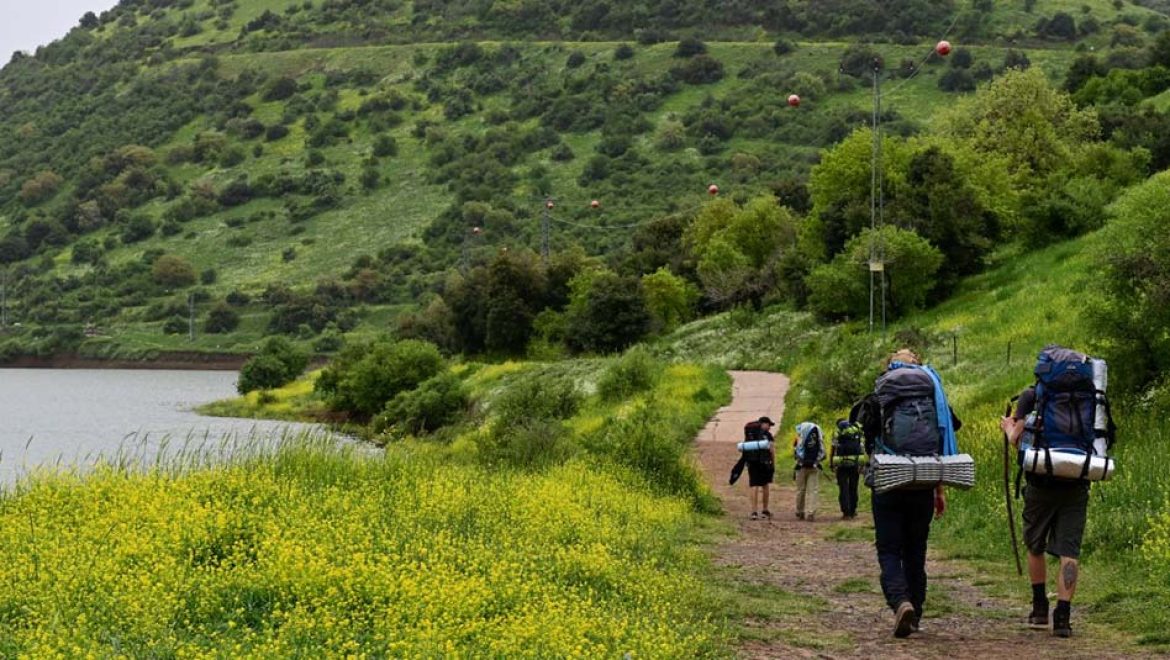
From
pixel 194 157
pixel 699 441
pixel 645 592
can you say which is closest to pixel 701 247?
pixel 699 441

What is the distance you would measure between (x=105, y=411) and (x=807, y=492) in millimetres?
63702

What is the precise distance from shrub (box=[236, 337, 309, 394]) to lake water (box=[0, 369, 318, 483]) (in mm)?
3153

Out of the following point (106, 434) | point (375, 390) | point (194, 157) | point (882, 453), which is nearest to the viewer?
point (882, 453)

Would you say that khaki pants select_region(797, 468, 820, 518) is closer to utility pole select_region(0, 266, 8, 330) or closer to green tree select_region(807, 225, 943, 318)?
green tree select_region(807, 225, 943, 318)

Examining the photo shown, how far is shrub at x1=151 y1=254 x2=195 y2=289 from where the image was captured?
452 ft

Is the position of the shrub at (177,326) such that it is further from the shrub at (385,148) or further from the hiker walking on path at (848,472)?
the hiker walking on path at (848,472)

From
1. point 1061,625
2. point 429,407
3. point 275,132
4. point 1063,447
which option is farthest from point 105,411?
point 275,132

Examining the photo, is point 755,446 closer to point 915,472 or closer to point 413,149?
point 915,472

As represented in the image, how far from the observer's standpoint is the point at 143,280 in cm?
14088

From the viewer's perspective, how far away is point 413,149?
163875 mm

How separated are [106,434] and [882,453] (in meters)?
53.5

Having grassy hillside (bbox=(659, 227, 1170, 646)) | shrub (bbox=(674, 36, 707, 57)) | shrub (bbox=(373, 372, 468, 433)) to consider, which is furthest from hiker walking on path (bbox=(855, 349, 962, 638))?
shrub (bbox=(674, 36, 707, 57))

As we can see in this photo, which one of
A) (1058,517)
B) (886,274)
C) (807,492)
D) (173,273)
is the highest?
(173,273)

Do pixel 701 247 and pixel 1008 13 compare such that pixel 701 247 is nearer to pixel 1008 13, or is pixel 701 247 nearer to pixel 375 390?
pixel 375 390
